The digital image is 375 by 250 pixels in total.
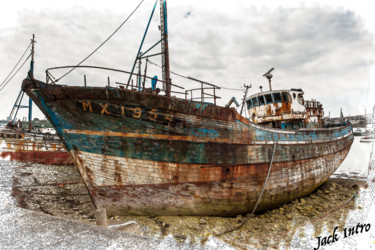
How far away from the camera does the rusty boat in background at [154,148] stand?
501 cm

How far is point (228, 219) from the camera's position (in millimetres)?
6012

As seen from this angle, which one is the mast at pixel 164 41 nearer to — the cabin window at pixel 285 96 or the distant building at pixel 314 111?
the cabin window at pixel 285 96

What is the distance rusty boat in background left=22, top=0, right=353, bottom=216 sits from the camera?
197 inches

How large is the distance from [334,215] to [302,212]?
1265mm

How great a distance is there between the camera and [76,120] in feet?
16.9

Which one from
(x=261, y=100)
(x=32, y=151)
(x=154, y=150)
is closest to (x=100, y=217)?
(x=154, y=150)

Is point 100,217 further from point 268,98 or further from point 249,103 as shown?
point 249,103

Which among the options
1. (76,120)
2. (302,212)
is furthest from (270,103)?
(76,120)

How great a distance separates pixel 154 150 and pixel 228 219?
11.2 ft

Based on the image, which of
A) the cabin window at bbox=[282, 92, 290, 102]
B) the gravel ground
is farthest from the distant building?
the gravel ground

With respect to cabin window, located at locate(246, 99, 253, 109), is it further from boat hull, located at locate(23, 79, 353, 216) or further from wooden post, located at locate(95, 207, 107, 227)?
wooden post, located at locate(95, 207, 107, 227)

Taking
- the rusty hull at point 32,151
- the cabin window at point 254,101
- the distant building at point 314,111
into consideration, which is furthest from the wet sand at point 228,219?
the cabin window at point 254,101

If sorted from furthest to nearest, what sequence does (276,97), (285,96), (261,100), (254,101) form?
(254,101) → (261,100) → (276,97) → (285,96)

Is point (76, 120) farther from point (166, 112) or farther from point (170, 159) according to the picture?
point (170, 159)
